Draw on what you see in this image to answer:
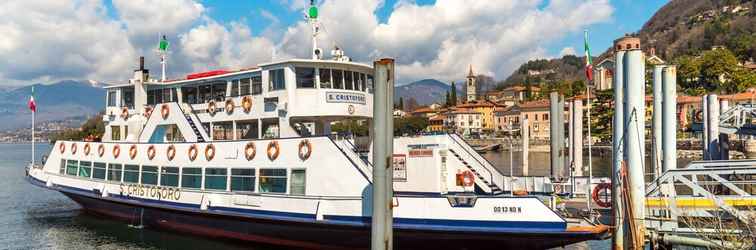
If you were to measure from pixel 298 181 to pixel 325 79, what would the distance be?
11.0 ft

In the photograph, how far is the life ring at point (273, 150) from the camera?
1483cm

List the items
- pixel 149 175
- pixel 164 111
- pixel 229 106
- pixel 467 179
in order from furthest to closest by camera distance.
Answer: pixel 164 111 < pixel 149 175 < pixel 229 106 < pixel 467 179

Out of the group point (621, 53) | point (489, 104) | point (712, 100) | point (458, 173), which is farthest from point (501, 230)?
point (489, 104)

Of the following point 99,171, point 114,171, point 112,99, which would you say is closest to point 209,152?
point 114,171

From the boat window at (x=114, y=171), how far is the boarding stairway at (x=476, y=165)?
39.6ft

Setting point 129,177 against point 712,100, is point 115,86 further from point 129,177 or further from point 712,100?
point 712,100

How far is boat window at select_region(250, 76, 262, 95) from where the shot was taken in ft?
55.9

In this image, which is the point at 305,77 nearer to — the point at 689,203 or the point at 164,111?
the point at 164,111

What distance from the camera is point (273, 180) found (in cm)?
1499

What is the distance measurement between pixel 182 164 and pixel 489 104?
116684 mm

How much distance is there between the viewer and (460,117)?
399ft

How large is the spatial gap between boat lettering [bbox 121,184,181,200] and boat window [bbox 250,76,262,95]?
3.84m

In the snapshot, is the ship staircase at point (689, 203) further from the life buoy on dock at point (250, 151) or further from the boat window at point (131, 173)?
the boat window at point (131, 173)

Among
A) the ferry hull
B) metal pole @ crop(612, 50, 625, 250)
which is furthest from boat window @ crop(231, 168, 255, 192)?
metal pole @ crop(612, 50, 625, 250)
